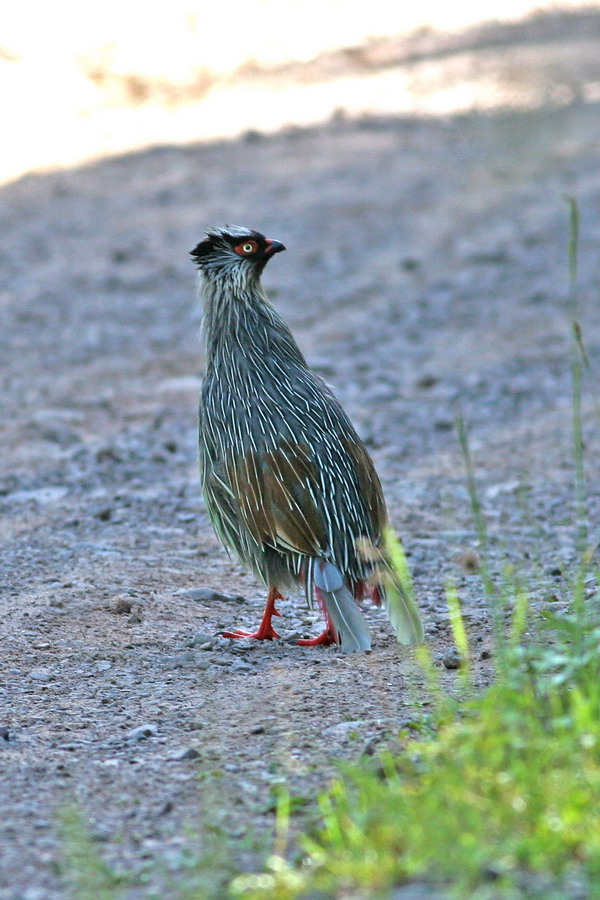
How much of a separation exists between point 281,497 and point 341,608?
0.49 m

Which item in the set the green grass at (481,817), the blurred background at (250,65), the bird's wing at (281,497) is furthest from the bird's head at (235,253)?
the blurred background at (250,65)

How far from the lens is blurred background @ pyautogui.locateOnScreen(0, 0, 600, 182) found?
48.3 ft

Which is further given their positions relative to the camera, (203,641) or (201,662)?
(203,641)

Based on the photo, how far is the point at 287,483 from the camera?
4.95 meters

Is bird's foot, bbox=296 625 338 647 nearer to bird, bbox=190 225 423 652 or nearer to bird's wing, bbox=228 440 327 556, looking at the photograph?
bird, bbox=190 225 423 652

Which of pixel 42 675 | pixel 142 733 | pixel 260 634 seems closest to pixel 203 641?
pixel 260 634

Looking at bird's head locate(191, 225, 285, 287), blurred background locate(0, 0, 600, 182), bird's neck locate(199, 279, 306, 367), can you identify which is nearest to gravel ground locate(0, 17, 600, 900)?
blurred background locate(0, 0, 600, 182)

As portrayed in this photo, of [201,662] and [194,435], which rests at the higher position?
[194,435]

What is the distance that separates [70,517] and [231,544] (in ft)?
4.95

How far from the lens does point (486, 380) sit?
8664 mm

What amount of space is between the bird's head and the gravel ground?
1191 mm

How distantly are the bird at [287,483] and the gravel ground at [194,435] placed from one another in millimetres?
242

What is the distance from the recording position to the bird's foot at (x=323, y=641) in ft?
16.2

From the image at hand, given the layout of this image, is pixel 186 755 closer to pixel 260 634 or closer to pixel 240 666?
pixel 240 666
